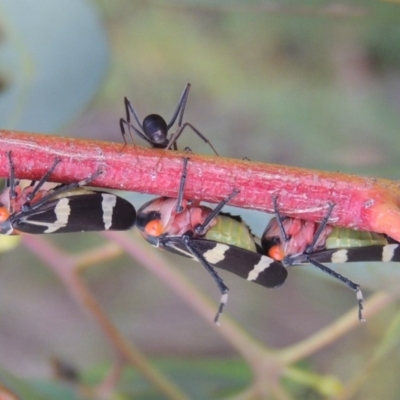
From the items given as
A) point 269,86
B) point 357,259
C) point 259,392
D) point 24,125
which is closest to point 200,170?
point 357,259

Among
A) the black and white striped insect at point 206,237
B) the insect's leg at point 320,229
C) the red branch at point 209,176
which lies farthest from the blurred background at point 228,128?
the red branch at point 209,176

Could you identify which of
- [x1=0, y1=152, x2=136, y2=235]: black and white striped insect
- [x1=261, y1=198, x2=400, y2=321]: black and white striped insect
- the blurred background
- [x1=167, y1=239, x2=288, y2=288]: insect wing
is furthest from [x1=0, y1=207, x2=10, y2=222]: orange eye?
the blurred background

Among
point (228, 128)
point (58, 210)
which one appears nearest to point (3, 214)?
point (58, 210)

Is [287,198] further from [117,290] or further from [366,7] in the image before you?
[117,290]

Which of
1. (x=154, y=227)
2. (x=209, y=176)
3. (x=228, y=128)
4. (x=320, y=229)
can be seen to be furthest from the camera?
(x=228, y=128)

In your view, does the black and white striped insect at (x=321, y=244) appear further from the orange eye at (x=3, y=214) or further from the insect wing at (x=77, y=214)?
the orange eye at (x=3, y=214)

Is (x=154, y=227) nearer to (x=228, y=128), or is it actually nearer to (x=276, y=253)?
(x=276, y=253)
